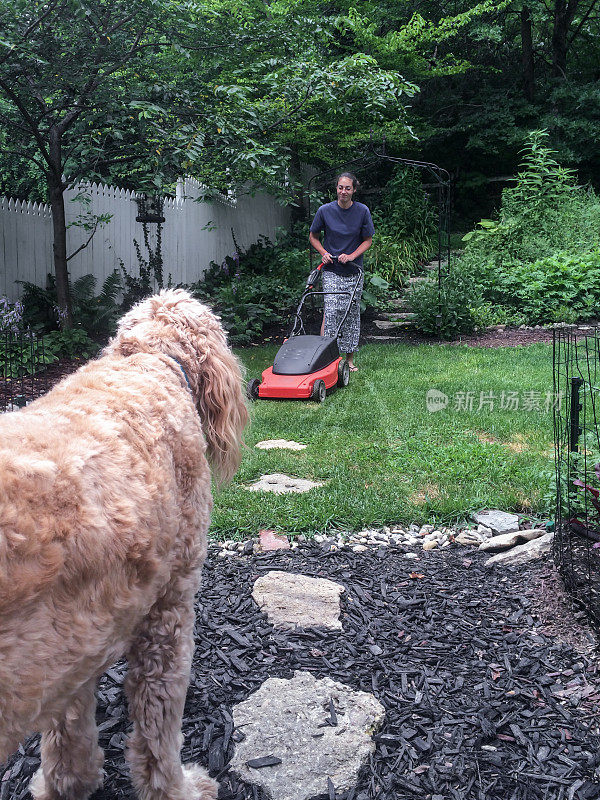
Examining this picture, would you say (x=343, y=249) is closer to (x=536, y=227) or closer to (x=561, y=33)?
(x=536, y=227)

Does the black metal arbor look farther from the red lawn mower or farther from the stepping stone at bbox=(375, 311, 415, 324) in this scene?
the red lawn mower

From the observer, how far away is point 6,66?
6207mm

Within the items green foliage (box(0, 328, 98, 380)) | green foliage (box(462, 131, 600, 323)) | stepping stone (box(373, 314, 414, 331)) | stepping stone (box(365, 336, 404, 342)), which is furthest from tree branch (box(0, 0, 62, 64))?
green foliage (box(462, 131, 600, 323))

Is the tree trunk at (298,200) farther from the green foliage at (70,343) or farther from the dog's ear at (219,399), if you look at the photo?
the dog's ear at (219,399)

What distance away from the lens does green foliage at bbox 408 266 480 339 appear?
32.2 feet

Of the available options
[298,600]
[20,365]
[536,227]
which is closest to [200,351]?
[298,600]

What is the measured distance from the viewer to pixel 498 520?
3.73 m

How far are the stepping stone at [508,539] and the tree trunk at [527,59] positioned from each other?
671 inches

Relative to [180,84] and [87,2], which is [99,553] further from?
[180,84]

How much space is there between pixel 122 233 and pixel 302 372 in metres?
5.23

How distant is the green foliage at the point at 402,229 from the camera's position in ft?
42.6

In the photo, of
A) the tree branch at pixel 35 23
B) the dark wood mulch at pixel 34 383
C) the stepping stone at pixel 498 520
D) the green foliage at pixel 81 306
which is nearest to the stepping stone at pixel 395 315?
the green foliage at pixel 81 306

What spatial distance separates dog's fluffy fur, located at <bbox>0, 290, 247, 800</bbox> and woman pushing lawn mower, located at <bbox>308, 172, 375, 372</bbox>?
4972 mm

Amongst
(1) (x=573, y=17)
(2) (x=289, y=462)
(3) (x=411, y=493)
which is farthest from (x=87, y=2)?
(1) (x=573, y=17)
